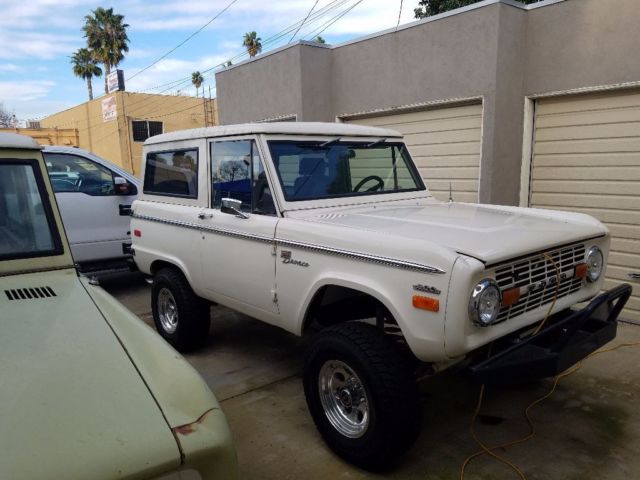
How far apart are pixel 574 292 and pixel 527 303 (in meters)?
0.60

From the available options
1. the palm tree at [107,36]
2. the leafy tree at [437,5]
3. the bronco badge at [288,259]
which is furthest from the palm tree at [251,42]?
the bronco badge at [288,259]

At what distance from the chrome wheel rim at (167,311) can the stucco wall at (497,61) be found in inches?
159

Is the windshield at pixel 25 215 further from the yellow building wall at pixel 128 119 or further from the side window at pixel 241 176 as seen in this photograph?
the yellow building wall at pixel 128 119

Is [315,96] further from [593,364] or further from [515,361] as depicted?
[515,361]

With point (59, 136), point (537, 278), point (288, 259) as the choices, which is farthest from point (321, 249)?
point (59, 136)

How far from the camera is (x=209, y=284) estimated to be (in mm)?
4129

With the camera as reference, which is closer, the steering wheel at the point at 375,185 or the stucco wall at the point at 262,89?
the steering wheel at the point at 375,185

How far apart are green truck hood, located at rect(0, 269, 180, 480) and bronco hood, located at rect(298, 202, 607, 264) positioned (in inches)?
64.2

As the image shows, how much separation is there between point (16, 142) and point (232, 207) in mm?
1353

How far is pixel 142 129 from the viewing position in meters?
26.3

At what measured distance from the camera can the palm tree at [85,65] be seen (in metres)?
38.5

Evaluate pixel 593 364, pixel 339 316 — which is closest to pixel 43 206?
pixel 339 316

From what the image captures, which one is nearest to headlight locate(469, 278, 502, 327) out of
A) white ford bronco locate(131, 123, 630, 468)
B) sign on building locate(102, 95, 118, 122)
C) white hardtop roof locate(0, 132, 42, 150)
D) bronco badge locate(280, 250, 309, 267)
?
white ford bronco locate(131, 123, 630, 468)

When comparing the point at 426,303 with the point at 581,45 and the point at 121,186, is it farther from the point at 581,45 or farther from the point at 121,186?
the point at 121,186
